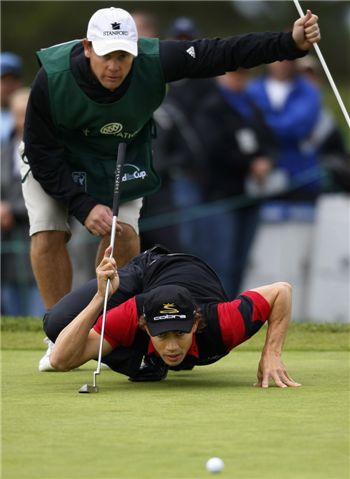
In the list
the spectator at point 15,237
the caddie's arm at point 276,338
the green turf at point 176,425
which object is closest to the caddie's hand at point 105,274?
the green turf at point 176,425

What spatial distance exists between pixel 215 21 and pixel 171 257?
15575 millimetres

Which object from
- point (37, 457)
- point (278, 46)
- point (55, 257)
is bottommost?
point (37, 457)

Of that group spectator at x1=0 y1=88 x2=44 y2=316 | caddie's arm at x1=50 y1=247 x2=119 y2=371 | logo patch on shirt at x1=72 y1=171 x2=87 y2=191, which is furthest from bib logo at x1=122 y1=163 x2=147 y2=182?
spectator at x1=0 y1=88 x2=44 y2=316

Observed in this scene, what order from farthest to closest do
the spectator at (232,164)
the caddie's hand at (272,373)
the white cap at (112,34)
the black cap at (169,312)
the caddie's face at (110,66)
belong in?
the spectator at (232,164), the caddie's face at (110,66), the white cap at (112,34), the caddie's hand at (272,373), the black cap at (169,312)

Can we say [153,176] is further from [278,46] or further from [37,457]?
[37,457]

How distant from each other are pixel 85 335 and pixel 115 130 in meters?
1.71

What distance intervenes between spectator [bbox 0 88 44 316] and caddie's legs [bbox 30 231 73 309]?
482 centimetres

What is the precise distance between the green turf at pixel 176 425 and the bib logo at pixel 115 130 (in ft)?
4.72

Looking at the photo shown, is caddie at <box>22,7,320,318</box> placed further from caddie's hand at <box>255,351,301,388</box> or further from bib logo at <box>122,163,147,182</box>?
caddie's hand at <box>255,351,301,388</box>

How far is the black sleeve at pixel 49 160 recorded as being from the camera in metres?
8.45

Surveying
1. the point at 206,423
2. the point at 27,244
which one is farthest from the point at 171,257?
the point at 27,244

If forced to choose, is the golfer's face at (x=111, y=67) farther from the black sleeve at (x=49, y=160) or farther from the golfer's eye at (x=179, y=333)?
the golfer's eye at (x=179, y=333)

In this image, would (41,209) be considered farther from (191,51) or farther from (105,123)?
(191,51)

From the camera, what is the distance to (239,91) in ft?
48.0
